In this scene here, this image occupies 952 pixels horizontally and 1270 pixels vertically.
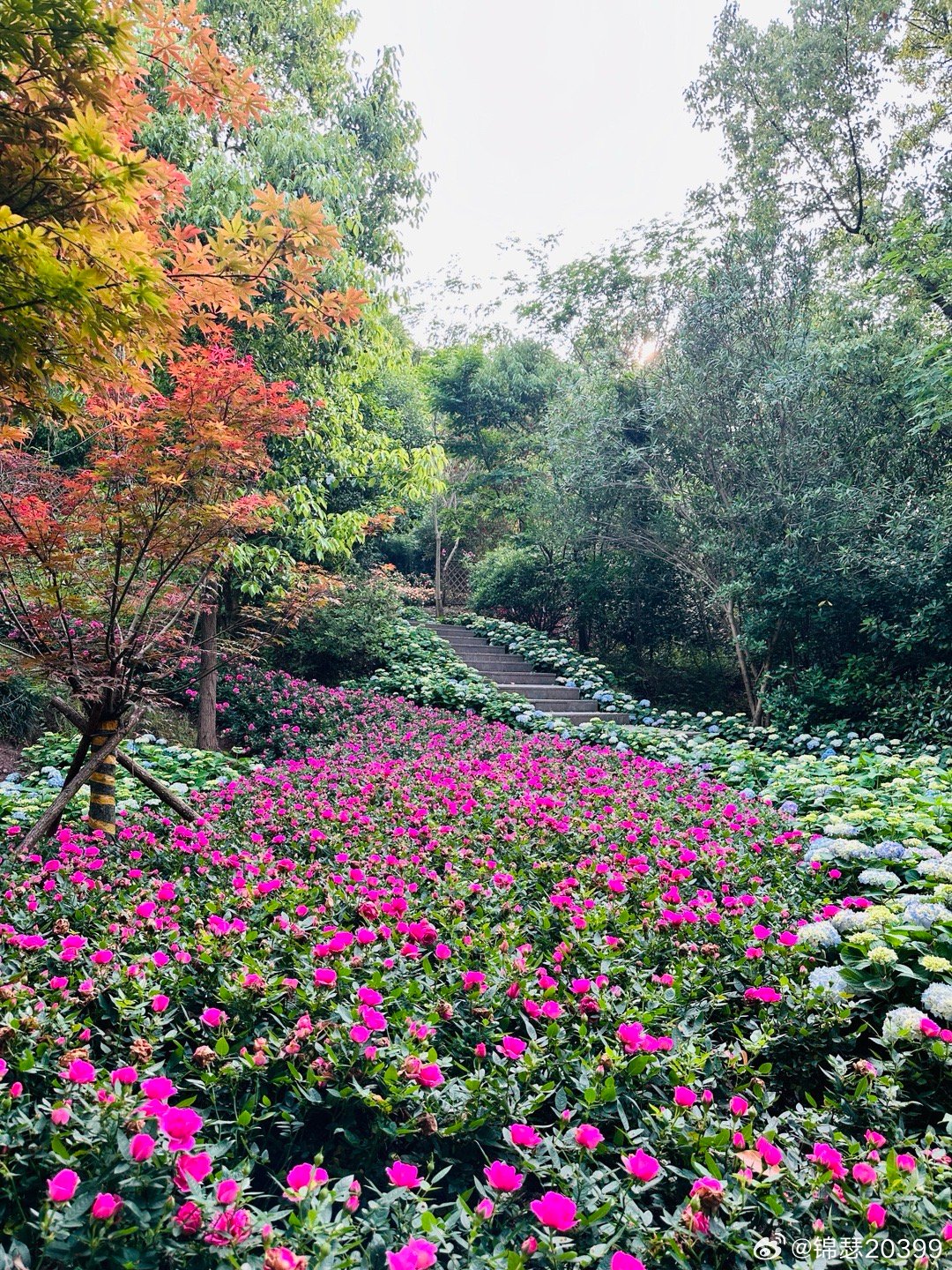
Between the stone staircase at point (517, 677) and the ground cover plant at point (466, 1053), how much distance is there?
465 centimetres

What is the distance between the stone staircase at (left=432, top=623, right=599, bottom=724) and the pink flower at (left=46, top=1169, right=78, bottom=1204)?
5.99 meters

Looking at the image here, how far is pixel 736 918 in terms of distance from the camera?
6.46ft

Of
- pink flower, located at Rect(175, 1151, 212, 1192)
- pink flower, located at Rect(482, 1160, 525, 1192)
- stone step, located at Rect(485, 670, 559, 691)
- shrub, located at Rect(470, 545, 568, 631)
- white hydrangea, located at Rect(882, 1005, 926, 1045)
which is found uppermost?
shrub, located at Rect(470, 545, 568, 631)

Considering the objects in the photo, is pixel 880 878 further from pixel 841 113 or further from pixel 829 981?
pixel 841 113

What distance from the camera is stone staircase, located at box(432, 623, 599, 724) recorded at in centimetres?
773

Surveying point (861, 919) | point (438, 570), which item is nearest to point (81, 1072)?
point (861, 919)

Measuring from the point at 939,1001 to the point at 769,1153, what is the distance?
2.57 feet

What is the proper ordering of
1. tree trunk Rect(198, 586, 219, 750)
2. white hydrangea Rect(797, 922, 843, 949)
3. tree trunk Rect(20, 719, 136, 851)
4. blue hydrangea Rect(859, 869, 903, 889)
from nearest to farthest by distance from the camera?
white hydrangea Rect(797, 922, 843, 949)
blue hydrangea Rect(859, 869, 903, 889)
tree trunk Rect(20, 719, 136, 851)
tree trunk Rect(198, 586, 219, 750)

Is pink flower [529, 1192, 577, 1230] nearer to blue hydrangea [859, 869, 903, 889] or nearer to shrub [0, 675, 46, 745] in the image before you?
blue hydrangea [859, 869, 903, 889]

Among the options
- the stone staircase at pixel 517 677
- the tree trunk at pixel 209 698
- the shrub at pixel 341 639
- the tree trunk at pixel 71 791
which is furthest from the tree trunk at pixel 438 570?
the tree trunk at pixel 71 791

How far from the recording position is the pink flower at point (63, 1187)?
32.2 inches

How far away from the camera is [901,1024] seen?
1502 millimetres

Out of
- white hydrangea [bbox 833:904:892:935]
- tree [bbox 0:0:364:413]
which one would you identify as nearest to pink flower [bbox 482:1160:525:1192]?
white hydrangea [bbox 833:904:892:935]

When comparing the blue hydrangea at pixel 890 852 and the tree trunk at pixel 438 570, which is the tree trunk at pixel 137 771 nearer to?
the blue hydrangea at pixel 890 852
